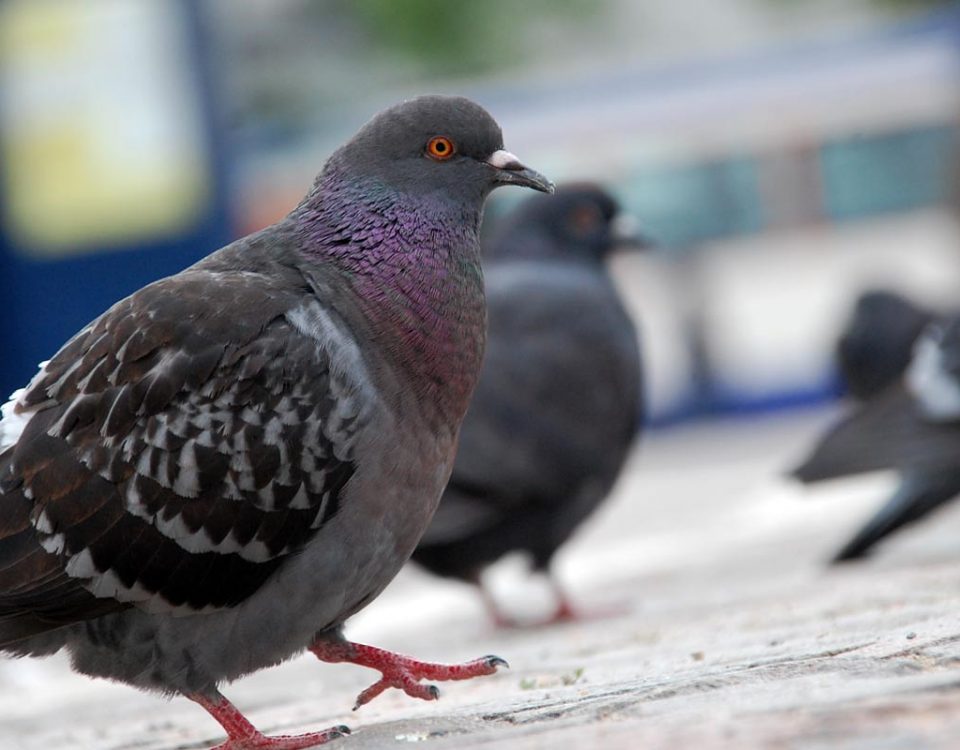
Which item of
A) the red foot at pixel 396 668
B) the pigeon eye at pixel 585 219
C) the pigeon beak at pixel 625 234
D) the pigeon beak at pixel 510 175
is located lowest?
the red foot at pixel 396 668

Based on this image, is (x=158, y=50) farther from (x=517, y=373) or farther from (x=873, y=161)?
(x=873, y=161)

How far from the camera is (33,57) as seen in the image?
9859 mm

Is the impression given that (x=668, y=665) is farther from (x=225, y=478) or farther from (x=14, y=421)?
(x=14, y=421)

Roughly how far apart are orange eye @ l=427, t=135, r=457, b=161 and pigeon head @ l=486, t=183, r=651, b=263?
3.04 metres

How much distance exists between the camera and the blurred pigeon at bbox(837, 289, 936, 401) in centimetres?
758

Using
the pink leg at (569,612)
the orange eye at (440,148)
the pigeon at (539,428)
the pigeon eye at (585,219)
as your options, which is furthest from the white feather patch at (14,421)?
the pigeon eye at (585,219)

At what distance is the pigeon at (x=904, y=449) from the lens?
19.7 ft

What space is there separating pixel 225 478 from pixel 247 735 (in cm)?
54

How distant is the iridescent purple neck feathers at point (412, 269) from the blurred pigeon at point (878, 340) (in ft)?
13.7

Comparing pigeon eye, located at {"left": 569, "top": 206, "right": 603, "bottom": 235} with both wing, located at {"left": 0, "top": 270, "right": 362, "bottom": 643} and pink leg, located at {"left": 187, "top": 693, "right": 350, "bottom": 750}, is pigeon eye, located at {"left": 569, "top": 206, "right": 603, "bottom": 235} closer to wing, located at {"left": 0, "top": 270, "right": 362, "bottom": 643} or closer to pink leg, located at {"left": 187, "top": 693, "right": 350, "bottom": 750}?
wing, located at {"left": 0, "top": 270, "right": 362, "bottom": 643}

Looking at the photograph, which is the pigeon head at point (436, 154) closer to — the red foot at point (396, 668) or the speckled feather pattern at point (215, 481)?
the speckled feather pattern at point (215, 481)

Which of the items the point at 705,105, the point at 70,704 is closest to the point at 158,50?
the point at 70,704

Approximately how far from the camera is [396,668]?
358cm

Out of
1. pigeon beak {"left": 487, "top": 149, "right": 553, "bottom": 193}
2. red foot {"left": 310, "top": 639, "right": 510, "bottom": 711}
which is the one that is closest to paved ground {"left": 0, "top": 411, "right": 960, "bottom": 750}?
red foot {"left": 310, "top": 639, "right": 510, "bottom": 711}
